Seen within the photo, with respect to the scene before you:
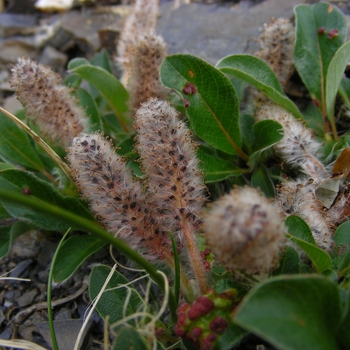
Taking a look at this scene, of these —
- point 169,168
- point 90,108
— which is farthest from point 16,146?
point 169,168

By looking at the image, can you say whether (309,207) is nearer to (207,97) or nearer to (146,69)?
(207,97)

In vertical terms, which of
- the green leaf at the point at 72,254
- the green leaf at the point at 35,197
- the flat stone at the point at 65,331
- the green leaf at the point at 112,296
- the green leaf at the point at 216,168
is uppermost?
the green leaf at the point at 216,168

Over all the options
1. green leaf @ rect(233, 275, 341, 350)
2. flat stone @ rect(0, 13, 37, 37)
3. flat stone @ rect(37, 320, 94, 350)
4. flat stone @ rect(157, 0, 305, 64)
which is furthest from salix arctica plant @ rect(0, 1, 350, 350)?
flat stone @ rect(0, 13, 37, 37)

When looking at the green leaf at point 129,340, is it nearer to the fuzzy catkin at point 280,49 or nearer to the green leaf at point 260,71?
the green leaf at point 260,71

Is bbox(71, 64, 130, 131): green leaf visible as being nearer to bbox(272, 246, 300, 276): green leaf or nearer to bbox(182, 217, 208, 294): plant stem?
bbox(182, 217, 208, 294): plant stem

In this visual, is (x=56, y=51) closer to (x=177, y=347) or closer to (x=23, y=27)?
(x=23, y=27)

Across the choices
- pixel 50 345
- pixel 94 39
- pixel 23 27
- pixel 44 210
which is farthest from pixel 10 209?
pixel 23 27

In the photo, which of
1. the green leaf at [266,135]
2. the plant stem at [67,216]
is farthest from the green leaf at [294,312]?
the green leaf at [266,135]
